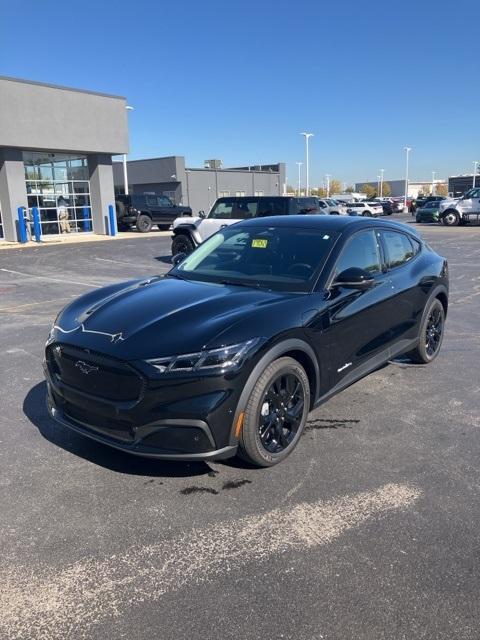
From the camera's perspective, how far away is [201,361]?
3145 millimetres

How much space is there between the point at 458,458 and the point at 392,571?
55.1 inches

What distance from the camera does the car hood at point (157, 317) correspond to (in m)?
3.25

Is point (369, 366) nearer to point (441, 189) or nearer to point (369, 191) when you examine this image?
point (369, 191)

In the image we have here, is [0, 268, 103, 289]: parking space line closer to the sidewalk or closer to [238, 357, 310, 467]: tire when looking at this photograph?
the sidewalk

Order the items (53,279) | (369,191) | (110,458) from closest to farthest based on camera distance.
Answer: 1. (110,458)
2. (53,279)
3. (369,191)

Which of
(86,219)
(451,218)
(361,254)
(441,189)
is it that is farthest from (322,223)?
(441,189)

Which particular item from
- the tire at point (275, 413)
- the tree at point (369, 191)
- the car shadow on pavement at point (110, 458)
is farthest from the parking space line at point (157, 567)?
the tree at point (369, 191)

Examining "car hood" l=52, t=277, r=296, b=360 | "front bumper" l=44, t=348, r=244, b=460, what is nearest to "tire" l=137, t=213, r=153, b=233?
"car hood" l=52, t=277, r=296, b=360

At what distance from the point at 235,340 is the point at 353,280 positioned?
1267 millimetres

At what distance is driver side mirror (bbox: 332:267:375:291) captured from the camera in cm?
408

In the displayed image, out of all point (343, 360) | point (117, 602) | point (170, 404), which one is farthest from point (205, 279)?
point (117, 602)

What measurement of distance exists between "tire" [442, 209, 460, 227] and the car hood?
29.7 metres

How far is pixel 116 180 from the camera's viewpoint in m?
56.6

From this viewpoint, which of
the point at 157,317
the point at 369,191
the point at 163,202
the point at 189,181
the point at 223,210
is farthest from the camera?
the point at 369,191
